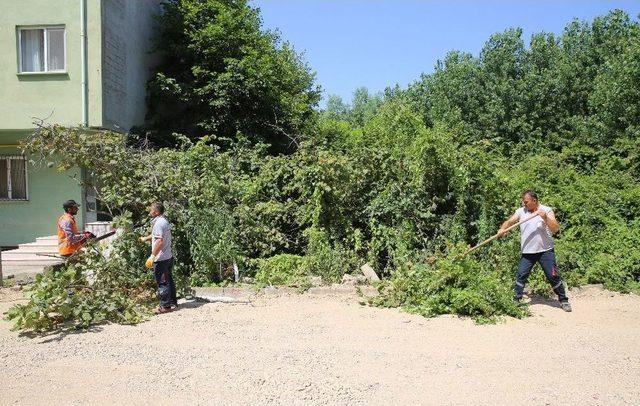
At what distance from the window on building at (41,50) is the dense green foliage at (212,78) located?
3253 mm

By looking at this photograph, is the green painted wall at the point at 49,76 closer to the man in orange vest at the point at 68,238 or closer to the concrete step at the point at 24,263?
the concrete step at the point at 24,263

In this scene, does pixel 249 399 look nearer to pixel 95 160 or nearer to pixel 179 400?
pixel 179 400

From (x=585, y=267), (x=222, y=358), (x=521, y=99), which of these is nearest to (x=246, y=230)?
(x=222, y=358)

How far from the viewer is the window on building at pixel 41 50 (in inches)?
556

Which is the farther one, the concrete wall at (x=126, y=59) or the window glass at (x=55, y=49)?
the concrete wall at (x=126, y=59)

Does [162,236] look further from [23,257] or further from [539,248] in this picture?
[23,257]

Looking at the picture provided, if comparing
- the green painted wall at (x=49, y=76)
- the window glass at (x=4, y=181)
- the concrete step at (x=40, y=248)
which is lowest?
the concrete step at (x=40, y=248)

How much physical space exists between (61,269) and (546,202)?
8.76 meters

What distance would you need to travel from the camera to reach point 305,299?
8859mm

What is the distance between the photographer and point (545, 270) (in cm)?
788

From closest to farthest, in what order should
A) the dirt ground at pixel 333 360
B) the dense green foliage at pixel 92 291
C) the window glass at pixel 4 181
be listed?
the dirt ground at pixel 333 360 → the dense green foliage at pixel 92 291 → the window glass at pixel 4 181

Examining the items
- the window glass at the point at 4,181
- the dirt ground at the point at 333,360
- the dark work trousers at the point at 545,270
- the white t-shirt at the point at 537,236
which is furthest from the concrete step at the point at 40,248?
the white t-shirt at the point at 537,236

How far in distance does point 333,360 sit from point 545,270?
3817 millimetres

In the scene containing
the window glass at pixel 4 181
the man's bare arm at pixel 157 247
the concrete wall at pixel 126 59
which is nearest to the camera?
the man's bare arm at pixel 157 247
